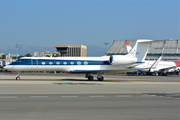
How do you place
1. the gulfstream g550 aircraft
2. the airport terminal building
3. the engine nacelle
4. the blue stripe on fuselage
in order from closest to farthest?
the blue stripe on fuselage, the gulfstream g550 aircraft, the engine nacelle, the airport terminal building

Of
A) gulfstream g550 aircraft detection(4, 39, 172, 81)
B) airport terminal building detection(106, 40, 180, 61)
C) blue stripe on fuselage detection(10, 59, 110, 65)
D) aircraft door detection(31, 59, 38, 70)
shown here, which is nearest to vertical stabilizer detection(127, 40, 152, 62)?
gulfstream g550 aircraft detection(4, 39, 172, 81)

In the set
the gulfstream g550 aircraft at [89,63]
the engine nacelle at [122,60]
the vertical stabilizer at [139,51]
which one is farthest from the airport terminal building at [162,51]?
the engine nacelle at [122,60]

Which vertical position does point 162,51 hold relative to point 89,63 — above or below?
above

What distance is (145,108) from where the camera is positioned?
412 inches

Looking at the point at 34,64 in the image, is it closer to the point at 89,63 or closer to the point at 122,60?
the point at 89,63

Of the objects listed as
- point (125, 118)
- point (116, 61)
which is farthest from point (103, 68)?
point (125, 118)

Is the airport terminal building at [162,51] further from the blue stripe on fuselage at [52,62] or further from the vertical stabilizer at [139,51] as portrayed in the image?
the blue stripe on fuselage at [52,62]

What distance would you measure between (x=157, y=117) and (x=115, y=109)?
6.97 feet

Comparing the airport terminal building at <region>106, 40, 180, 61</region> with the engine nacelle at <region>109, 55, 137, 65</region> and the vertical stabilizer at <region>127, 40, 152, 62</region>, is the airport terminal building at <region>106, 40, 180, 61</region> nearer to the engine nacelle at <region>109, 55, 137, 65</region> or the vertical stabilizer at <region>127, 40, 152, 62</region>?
the vertical stabilizer at <region>127, 40, 152, 62</region>

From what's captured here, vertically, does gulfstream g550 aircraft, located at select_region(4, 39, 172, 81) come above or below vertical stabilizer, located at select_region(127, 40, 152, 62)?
below

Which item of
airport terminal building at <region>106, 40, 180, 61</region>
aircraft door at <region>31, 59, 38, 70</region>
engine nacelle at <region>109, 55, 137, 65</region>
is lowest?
aircraft door at <region>31, 59, 38, 70</region>

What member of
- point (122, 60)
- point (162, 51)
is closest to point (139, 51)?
point (122, 60)

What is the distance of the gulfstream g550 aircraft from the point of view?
3024 cm

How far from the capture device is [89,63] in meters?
31.7
